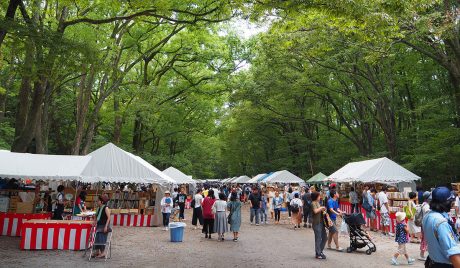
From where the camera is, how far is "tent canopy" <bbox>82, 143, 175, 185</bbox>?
1429 centimetres

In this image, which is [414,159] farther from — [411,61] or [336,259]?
[336,259]

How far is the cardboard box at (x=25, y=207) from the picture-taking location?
12.4 m

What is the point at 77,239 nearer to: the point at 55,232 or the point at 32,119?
the point at 55,232

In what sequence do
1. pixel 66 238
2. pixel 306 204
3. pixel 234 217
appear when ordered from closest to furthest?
pixel 66 238, pixel 234 217, pixel 306 204

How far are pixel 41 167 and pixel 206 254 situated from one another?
5960mm

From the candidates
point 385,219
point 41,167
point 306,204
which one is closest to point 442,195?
point 41,167

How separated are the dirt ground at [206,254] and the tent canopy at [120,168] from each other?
6.98 feet

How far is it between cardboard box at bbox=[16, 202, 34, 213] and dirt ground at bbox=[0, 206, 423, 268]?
0.95 meters

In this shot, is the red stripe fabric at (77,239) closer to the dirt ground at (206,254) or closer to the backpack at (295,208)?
the dirt ground at (206,254)

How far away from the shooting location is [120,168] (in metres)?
15.0

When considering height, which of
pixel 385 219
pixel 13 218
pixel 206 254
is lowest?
pixel 206 254

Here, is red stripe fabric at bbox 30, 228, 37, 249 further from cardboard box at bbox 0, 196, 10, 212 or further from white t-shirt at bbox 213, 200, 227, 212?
white t-shirt at bbox 213, 200, 227, 212

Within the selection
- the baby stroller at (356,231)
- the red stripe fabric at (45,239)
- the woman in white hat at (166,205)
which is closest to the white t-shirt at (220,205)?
the woman in white hat at (166,205)

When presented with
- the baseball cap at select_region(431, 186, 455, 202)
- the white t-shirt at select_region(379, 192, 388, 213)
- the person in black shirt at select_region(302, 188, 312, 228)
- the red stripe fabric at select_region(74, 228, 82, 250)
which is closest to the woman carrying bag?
the person in black shirt at select_region(302, 188, 312, 228)
